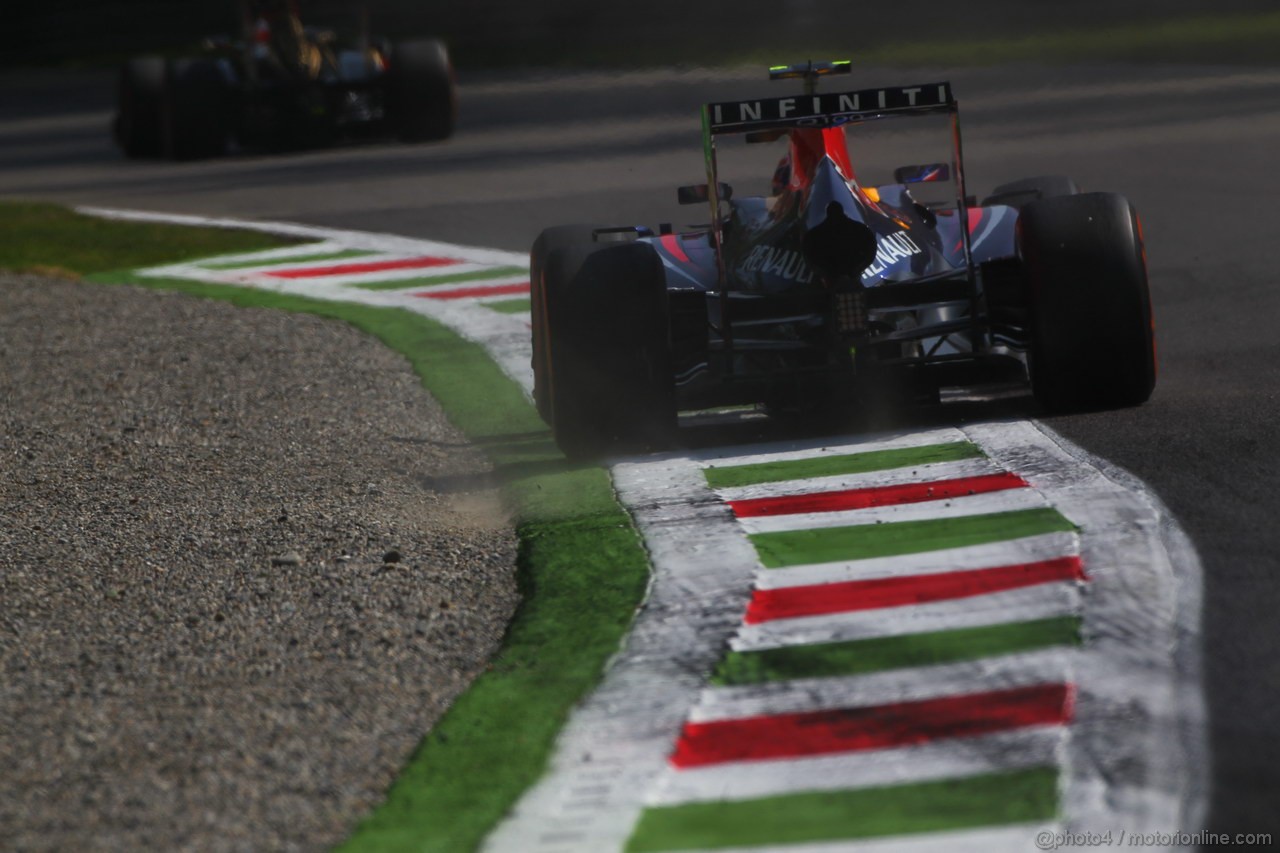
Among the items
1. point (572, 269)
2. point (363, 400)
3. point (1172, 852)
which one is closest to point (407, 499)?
point (572, 269)

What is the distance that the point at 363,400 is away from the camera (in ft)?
29.1

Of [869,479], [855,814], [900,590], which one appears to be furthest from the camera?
[869,479]

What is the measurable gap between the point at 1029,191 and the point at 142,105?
45.0 ft

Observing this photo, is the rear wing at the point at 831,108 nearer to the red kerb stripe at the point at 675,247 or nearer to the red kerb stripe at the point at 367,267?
the red kerb stripe at the point at 675,247

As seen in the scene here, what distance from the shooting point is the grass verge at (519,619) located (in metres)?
3.94

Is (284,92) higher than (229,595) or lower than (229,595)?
higher

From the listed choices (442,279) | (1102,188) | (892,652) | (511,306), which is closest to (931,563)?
(892,652)

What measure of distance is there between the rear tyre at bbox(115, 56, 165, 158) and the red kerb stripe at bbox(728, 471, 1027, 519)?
15.2 metres

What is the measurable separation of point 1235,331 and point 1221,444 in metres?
2.70

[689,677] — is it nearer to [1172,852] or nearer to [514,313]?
[1172,852]

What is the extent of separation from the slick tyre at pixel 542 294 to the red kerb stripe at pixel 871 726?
3222 millimetres

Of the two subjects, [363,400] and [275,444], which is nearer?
[275,444]

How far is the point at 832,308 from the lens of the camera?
7105 millimetres

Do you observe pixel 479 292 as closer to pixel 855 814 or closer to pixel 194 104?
pixel 194 104
